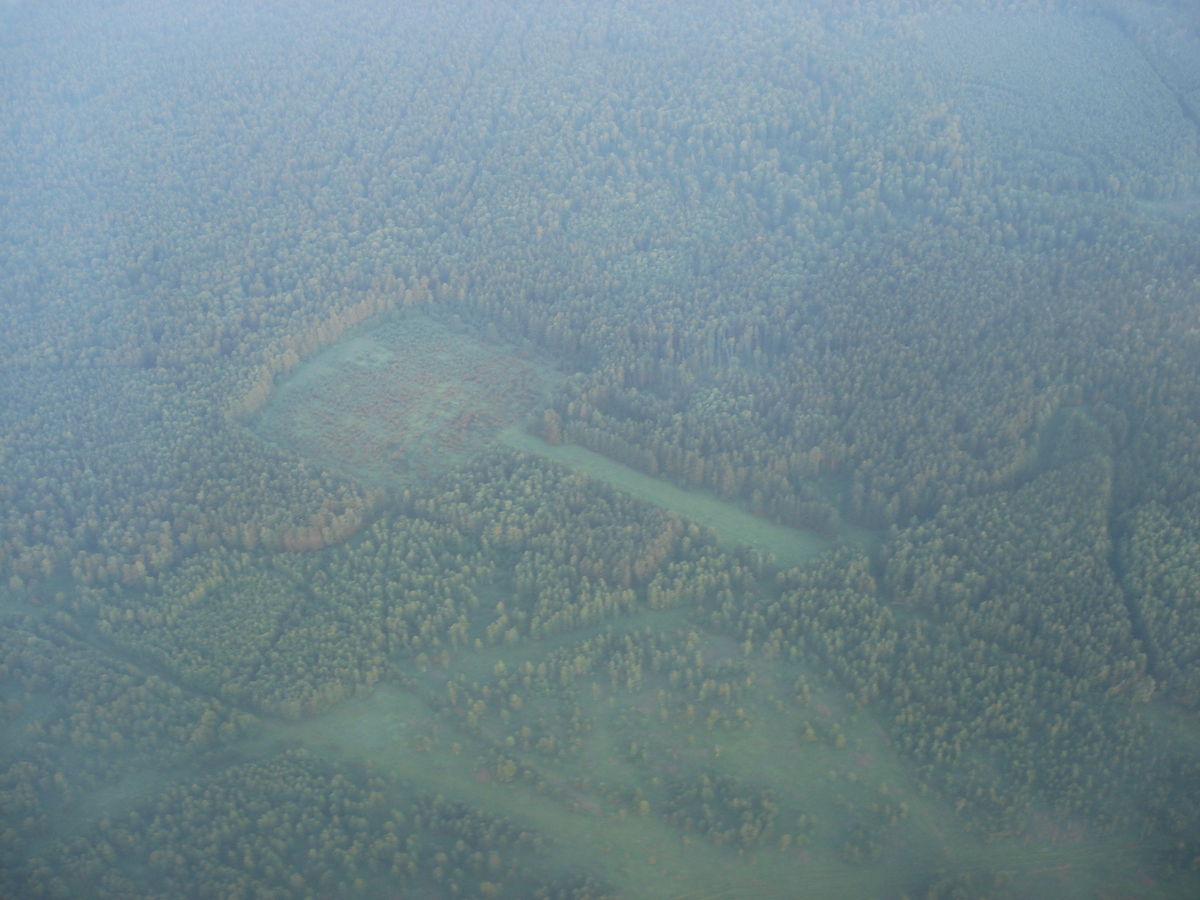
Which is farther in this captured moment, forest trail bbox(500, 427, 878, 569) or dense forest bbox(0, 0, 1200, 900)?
forest trail bbox(500, 427, 878, 569)

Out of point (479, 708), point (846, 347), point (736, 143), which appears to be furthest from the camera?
point (736, 143)

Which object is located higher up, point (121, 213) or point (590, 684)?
point (590, 684)

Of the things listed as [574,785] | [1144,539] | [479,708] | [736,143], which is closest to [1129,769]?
[1144,539]

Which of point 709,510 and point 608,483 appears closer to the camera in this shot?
point 709,510

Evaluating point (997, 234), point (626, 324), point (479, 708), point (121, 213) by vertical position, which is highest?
point (997, 234)

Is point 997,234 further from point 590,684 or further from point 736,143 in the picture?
point 590,684

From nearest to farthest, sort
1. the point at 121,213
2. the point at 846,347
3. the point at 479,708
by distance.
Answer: the point at 479,708, the point at 846,347, the point at 121,213

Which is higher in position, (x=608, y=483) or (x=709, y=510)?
(x=709, y=510)

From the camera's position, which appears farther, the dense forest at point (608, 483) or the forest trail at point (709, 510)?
the forest trail at point (709, 510)
